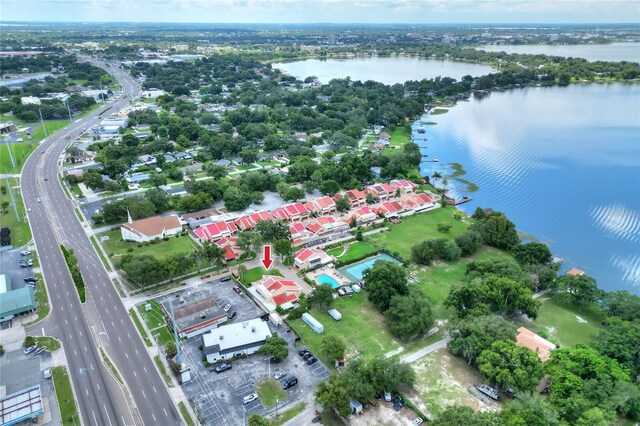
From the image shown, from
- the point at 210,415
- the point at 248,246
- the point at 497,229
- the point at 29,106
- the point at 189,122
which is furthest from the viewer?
the point at 29,106

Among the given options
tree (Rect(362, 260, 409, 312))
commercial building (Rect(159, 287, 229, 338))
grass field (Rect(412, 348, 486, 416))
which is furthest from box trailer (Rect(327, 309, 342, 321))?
commercial building (Rect(159, 287, 229, 338))

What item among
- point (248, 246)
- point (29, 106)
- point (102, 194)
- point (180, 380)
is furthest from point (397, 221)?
point (29, 106)

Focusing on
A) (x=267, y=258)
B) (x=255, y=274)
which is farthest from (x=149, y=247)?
(x=267, y=258)

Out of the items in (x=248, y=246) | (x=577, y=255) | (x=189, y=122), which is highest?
(x=189, y=122)

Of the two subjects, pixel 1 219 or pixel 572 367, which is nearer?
pixel 572 367

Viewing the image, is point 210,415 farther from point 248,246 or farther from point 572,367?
point 572,367

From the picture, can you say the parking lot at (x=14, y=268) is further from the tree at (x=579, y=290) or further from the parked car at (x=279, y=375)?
the tree at (x=579, y=290)

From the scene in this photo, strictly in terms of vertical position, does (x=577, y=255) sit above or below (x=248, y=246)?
below

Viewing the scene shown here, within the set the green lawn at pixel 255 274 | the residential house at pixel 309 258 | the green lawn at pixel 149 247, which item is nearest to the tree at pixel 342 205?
the residential house at pixel 309 258

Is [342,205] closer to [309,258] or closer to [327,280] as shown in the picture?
[309,258]
